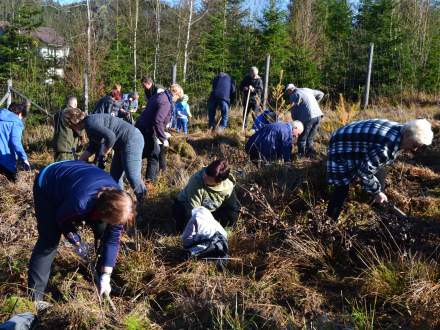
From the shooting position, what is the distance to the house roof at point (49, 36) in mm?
18925

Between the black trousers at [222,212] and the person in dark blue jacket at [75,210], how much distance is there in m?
1.15

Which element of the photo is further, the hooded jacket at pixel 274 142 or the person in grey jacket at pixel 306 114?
the person in grey jacket at pixel 306 114

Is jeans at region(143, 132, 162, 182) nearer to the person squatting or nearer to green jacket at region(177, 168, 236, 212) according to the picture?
the person squatting

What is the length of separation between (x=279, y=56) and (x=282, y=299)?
1460 centimetres

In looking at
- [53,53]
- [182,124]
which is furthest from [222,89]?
[53,53]

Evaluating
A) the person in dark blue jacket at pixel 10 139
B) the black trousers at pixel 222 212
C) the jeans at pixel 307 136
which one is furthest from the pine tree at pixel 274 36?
the black trousers at pixel 222 212

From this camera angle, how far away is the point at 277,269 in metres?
3.97

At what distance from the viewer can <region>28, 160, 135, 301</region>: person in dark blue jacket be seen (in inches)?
118

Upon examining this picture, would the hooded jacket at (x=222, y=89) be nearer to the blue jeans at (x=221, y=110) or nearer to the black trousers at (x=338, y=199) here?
the blue jeans at (x=221, y=110)

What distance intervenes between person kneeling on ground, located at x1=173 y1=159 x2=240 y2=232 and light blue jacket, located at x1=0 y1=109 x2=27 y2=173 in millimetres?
2818

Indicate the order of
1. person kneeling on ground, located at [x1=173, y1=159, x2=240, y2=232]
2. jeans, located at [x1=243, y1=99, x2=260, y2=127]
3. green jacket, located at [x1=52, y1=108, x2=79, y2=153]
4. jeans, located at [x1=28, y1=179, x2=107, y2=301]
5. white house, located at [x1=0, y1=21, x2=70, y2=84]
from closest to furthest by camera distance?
jeans, located at [x1=28, y1=179, x2=107, y2=301] → person kneeling on ground, located at [x1=173, y1=159, x2=240, y2=232] → green jacket, located at [x1=52, y1=108, x2=79, y2=153] → jeans, located at [x1=243, y1=99, x2=260, y2=127] → white house, located at [x1=0, y1=21, x2=70, y2=84]

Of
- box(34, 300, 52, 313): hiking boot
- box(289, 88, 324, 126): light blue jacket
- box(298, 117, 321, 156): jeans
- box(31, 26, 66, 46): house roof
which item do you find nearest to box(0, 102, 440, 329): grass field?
box(34, 300, 52, 313): hiking boot

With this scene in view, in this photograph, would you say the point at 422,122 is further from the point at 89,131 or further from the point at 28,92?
the point at 28,92

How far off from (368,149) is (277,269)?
1.32 m
